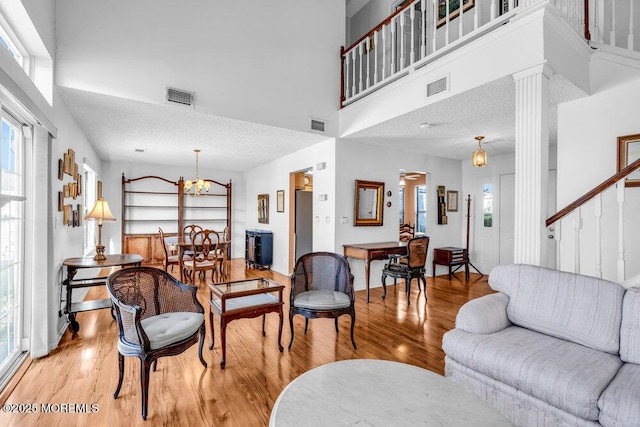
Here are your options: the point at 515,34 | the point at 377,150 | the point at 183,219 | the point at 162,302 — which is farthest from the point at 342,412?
the point at 183,219

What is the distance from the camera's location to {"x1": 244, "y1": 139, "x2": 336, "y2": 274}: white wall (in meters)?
5.09

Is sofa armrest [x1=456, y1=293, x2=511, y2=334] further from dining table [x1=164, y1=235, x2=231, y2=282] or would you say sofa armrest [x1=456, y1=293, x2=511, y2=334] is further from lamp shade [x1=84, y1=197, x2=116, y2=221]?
dining table [x1=164, y1=235, x2=231, y2=282]

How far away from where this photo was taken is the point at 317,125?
4.68m

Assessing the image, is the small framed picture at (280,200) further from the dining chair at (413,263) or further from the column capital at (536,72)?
the column capital at (536,72)

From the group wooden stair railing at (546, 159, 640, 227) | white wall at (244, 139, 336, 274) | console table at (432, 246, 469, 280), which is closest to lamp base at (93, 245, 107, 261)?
white wall at (244, 139, 336, 274)

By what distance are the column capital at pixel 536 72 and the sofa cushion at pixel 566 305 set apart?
1.63 metres

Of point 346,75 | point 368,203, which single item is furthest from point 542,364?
point 346,75

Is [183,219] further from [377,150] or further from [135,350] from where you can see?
[135,350]

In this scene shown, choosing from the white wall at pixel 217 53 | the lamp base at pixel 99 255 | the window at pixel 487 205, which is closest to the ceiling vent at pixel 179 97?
the white wall at pixel 217 53

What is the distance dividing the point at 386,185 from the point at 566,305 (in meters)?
3.71

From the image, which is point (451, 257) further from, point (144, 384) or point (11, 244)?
point (11, 244)

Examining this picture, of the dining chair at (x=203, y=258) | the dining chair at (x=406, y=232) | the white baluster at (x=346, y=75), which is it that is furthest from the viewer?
the dining chair at (x=406, y=232)

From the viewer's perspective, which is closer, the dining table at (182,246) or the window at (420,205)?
the dining table at (182,246)

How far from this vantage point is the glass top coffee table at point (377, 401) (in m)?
1.20
